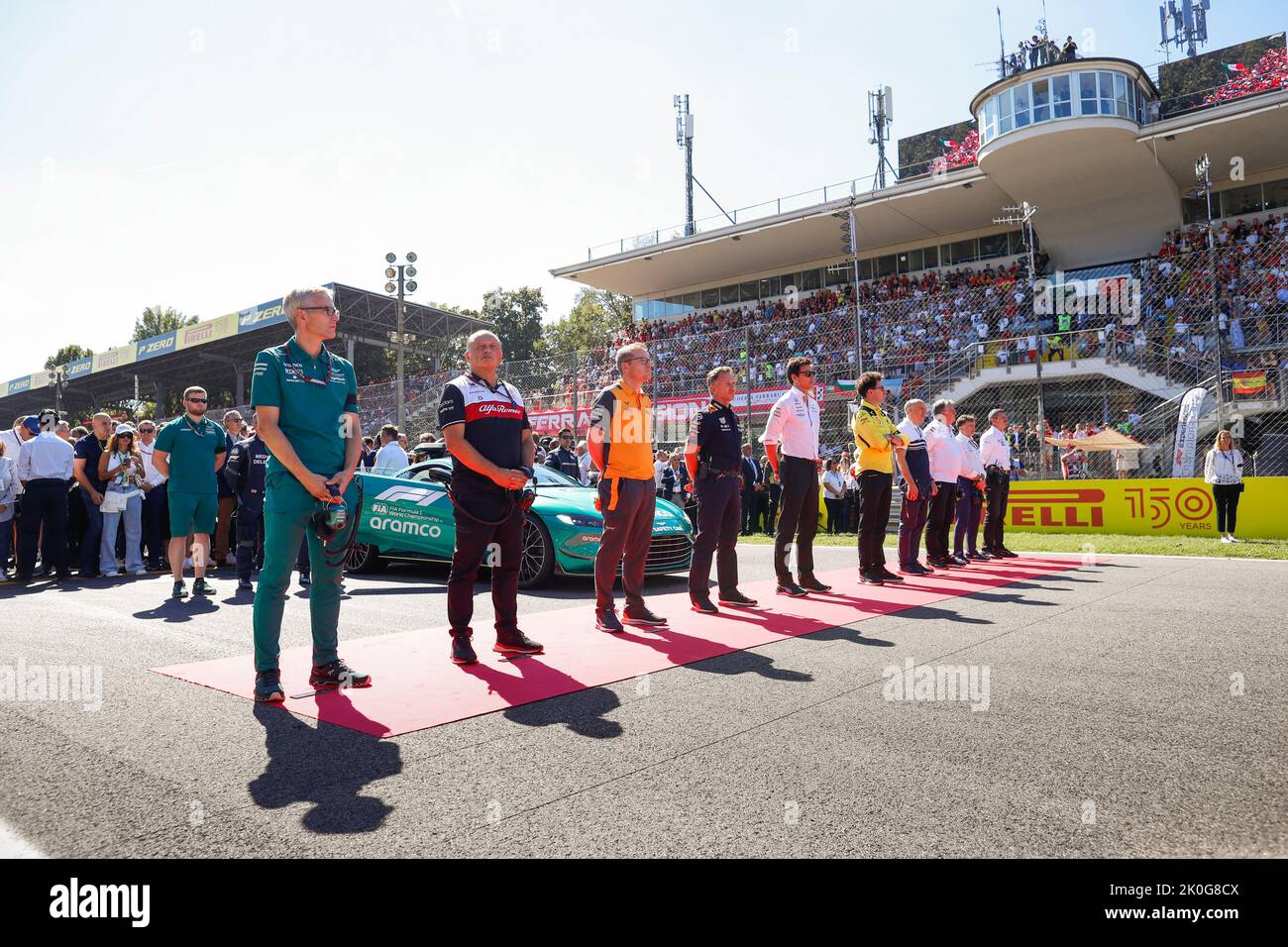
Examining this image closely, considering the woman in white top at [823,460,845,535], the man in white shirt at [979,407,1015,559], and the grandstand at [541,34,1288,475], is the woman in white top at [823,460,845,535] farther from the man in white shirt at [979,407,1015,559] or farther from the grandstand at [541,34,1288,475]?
the man in white shirt at [979,407,1015,559]

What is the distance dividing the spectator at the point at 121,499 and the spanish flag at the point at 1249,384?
19384mm

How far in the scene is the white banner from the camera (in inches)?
606

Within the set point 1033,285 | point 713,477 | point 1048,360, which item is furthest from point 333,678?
point 1033,285

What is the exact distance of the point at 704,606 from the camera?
6.54 m

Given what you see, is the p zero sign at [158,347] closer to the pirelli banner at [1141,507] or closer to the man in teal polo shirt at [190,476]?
the man in teal polo shirt at [190,476]

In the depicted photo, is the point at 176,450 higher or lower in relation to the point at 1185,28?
lower

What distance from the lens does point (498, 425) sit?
15.6ft

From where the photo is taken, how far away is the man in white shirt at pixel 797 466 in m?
7.25

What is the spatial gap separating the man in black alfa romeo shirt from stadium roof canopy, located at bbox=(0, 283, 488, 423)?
28.7 meters

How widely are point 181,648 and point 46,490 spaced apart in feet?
19.0

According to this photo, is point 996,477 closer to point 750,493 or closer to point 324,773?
point 750,493

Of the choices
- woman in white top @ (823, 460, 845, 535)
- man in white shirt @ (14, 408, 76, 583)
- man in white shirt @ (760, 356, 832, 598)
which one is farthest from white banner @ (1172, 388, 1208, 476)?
man in white shirt @ (14, 408, 76, 583)
